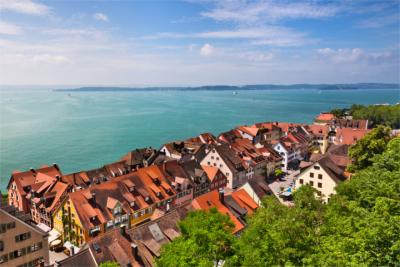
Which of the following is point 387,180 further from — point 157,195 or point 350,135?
point 350,135

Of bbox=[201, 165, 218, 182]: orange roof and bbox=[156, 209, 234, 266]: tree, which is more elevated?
bbox=[156, 209, 234, 266]: tree

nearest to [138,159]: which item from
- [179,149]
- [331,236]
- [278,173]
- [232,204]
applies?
[179,149]

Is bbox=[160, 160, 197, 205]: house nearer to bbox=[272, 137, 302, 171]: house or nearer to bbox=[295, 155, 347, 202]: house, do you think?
bbox=[295, 155, 347, 202]: house

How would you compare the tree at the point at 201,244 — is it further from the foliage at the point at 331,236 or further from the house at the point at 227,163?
the house at the point at 227,163

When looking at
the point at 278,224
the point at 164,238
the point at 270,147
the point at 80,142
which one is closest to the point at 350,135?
the point at 270,147

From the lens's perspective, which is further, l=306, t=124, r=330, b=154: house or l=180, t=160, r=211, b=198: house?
l=306, t=124, r=330, b=154: house

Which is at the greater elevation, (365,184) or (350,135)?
(365,184)

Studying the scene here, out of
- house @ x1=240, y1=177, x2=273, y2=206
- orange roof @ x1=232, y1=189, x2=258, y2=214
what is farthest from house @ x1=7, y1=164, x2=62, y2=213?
house @ x1=240, y1=177, x2=273, y2=206

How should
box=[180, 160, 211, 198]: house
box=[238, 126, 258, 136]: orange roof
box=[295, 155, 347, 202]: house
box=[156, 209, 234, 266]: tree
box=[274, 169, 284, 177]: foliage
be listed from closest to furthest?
box=[156, 209, 234, 266]: tree → box=[295, 155, 347, 202]: house → box=[180, 160, 211, 198]: house → box=[274, 169, 284, 177]: foliage → box=[238, 126, 258, 136]: orange roof

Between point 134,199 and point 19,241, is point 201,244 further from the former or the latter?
point 134,199
